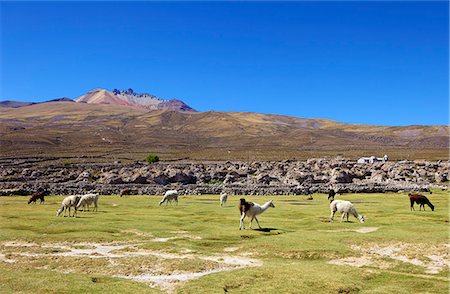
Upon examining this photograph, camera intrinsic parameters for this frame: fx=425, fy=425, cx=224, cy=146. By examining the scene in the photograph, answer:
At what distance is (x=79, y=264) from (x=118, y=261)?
1.87 metres

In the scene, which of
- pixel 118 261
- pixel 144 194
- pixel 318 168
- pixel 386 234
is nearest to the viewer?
pixel 118 261

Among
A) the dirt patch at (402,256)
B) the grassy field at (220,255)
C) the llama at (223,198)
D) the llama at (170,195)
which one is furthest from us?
the llama at (170,195)

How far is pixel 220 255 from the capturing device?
23.1 metres

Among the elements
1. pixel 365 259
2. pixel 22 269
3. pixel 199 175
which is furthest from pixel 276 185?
pixel 22 269

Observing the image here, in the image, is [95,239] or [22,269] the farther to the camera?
[95,239]

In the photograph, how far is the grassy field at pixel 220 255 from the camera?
17.7 m

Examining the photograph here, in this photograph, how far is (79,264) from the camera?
68.0 feet

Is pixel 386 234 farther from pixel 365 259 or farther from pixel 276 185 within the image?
pixel 276 185

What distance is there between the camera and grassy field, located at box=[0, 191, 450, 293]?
17688 millimetres

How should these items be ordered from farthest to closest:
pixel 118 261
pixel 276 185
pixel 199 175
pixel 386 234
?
pixel 199 175 → pixel 276 185 → pixel 386 234 → pixel 118 261

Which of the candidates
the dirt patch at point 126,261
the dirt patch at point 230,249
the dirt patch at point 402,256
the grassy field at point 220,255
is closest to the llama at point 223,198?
the grassy field at point 220,255

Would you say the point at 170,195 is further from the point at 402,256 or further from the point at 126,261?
the point at 402,256

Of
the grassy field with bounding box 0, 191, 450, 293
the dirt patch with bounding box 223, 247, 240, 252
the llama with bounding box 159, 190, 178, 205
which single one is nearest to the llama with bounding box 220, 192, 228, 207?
the llama with bounding box 159, 190, 178, 205

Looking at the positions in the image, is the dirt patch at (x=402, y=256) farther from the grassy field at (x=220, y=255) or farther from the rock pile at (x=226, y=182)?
the rock pile at (x=226, y=182)
